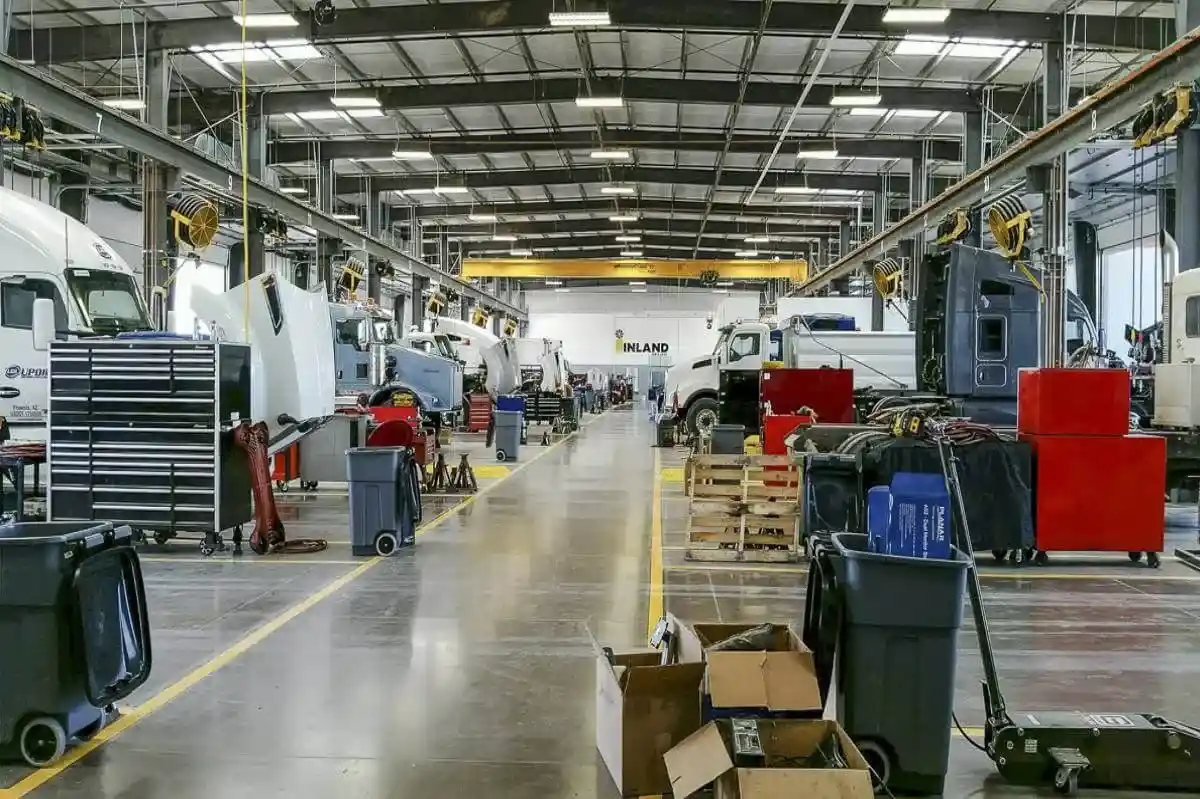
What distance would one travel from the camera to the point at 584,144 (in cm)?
2195

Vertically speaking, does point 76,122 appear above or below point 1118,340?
above

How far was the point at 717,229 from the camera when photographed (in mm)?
36750

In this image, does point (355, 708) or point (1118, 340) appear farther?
point (1118, 340)

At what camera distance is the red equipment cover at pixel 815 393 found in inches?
544

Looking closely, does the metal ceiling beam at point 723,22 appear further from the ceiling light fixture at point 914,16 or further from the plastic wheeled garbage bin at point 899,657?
the plastic wheeled garbage bin at point 899,657

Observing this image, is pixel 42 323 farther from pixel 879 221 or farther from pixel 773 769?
pixel 879 221

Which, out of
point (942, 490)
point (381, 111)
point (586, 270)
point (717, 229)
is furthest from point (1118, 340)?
point (942, 490)

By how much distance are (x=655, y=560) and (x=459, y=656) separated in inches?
133

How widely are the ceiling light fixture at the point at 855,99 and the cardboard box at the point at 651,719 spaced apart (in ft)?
49.8

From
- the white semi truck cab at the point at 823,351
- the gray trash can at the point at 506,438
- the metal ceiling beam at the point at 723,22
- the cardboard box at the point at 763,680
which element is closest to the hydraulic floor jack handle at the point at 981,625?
the cardboard box at the point at 763,680

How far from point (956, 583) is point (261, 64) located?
703 inches

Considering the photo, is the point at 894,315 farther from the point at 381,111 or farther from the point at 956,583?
the point at 956,583

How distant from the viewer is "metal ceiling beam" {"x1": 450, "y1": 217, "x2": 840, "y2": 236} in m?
35.7

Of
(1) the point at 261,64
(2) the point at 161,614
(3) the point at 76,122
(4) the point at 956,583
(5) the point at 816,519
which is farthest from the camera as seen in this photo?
(1) the point at 261,64
